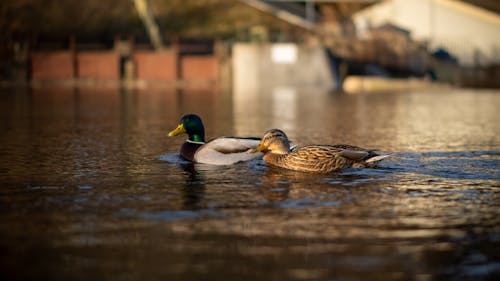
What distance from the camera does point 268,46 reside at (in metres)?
54.8

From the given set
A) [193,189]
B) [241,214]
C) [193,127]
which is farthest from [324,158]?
[241,214]

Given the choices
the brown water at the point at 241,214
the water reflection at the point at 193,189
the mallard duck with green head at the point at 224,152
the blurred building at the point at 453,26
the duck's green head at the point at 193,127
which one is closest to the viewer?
the brown water at the point at 241,214

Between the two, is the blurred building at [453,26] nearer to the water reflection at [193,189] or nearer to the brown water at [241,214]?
the brown water at [241,214]

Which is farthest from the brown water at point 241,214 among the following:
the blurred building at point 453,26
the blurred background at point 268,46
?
the blurred building at point 453,26

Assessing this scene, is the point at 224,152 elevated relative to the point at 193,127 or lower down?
lower down

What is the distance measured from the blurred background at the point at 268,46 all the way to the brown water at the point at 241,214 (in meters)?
36.0

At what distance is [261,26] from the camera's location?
220 ft

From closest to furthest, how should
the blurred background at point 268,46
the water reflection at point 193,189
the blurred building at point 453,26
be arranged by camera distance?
the water reflection at point 193,189
the blurred background at point 268,46
the blurred building at point 453,26

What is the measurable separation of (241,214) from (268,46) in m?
45.9

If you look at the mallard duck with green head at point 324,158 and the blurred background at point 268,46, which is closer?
the mallard duck with green head at point 324,158

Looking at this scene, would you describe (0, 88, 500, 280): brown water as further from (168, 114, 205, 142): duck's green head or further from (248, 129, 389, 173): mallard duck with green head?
(168, 114, 205, 142): duck's green head

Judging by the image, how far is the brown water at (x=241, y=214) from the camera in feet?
23.7


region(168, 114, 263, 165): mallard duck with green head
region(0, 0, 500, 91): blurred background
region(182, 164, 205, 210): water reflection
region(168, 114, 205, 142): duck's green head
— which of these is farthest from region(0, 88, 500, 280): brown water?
region(0, 0, 500, 91): blurred background

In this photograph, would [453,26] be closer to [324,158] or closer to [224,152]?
[224,152]
